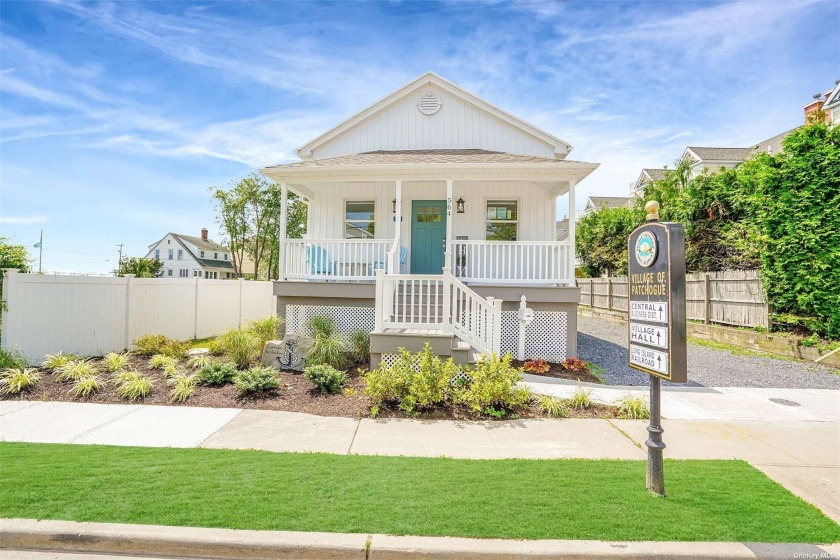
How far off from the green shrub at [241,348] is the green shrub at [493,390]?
187 inches

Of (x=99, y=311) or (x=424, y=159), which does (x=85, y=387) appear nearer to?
(x=99, y=311)

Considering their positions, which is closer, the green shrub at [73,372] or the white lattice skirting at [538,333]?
the green shrub at [73,372]

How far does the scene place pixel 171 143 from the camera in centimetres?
1505

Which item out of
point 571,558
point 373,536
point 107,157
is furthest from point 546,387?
point 107,157

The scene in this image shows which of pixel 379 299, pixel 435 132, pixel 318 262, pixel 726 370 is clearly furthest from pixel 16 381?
pixel 726 370

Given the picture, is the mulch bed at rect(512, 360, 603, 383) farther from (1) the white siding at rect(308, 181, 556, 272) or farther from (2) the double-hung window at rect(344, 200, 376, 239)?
(2) the double-hung window at rect(344, 200, 376, 239)

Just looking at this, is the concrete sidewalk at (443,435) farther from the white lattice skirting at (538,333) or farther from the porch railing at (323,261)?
the porch railing at (323,261)

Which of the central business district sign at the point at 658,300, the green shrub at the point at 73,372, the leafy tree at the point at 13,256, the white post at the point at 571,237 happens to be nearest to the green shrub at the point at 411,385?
the central business district sign at the point at 658,300

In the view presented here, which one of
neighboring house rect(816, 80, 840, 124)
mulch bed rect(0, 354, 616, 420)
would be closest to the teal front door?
mulch bed rect(0, 354, 616, 420)

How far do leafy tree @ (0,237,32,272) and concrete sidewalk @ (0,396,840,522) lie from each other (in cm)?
712

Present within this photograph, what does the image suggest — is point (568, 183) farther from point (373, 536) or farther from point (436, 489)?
point (373, 536)

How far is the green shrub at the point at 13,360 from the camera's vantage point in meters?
7.11

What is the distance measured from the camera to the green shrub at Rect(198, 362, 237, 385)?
6781 millimetres

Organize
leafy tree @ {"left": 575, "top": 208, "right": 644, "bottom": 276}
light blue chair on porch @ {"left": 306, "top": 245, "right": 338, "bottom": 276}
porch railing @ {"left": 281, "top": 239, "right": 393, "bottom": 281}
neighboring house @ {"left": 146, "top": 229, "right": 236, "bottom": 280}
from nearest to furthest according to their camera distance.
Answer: porch railing @ {"left": 281, "top": 239, "right": 393, "bottom": 281} → light blue chair on porch @ {"left": 306, "top": 245, "right": 338, "bottom": 276} → leafy tree @ {"left": 575, "top": 208, "right": 644, "bottom": 276} → neighboring house @ {"left": 146, "top": 229, "right": 236, "bottom": 280}
